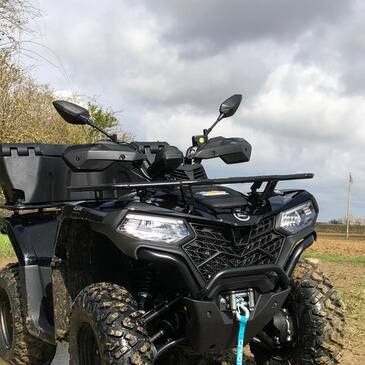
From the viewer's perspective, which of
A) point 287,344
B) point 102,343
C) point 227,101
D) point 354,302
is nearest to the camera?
point 102,343

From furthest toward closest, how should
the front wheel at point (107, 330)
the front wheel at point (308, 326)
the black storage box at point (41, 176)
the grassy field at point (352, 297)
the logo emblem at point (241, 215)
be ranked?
1. the grassy field at point (352, 297)
2. the black storage box at point (41, 176)
3. the front wheel at point (308, 326)
4. the logo emblem at point (241, 215)
5. the front wheel at point (107, 330)

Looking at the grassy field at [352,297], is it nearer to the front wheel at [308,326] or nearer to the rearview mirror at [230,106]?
the front wheel at [308,326]

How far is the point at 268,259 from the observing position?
3193 mm

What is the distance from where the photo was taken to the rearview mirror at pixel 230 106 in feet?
13.1

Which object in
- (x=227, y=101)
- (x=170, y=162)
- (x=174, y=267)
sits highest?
(x=227, y=101)

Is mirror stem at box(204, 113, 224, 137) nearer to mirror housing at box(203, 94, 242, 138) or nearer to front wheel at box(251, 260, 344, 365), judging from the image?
mirror housing at box(203, 94, 242, 138)

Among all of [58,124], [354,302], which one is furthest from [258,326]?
[58,124]

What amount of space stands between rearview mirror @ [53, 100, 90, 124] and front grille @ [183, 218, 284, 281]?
0.89 m

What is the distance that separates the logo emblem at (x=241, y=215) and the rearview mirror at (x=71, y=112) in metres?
0.98

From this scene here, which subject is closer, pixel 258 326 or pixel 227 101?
pixel 258 326

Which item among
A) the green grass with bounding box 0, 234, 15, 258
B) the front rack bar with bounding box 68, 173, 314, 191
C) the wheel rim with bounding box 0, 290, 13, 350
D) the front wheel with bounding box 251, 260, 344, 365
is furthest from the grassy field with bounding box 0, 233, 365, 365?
the wheel rim with bounding box 0, 290, 13, 350

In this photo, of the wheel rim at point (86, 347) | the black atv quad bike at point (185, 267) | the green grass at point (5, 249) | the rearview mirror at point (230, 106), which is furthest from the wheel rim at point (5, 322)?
the green grass at point (5, 249)

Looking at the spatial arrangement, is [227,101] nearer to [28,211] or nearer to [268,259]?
[268,259]

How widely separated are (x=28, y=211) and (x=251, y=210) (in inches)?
94.7
